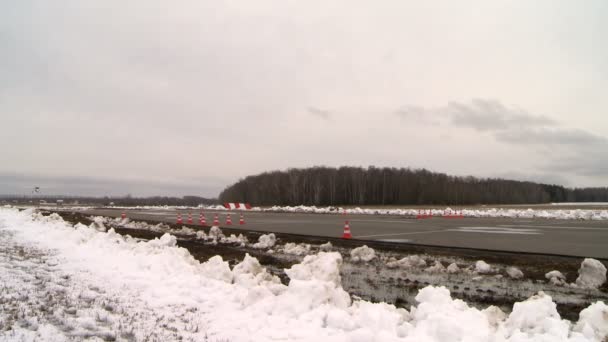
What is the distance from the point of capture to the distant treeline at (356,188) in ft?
317

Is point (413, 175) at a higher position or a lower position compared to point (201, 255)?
higher

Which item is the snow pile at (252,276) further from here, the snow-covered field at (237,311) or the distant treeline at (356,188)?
the distant treeline at (356,188)

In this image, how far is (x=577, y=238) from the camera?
16.8m

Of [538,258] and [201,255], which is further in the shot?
[201,255]

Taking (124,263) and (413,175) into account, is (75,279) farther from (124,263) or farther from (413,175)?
(413,175)

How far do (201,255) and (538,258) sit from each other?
32.0ft

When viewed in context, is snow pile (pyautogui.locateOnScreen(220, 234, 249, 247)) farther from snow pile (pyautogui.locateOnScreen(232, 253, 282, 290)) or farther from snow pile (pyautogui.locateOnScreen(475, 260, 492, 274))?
snow pile (pyautogui.locateOnScreen(475, 260, 492, 274))

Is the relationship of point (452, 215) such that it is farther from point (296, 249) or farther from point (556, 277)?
point (556, 277)

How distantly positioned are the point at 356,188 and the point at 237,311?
93.0 m

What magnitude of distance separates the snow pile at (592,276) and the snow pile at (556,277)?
33 centimetres

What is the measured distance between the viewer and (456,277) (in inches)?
386

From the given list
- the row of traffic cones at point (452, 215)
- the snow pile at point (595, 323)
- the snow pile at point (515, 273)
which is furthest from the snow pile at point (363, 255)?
the row of traffic cones at point (452, 215)

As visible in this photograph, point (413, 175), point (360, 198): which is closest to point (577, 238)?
point (360, 198)


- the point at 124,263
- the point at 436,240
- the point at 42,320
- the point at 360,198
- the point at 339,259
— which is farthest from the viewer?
the point at 360,198
